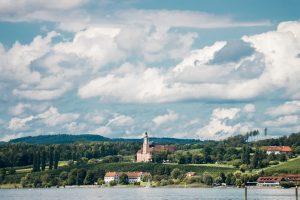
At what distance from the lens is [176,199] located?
16188cm

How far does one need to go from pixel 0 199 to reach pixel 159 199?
4286 cm

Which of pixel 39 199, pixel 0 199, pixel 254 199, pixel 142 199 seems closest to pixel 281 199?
pixel 254 199

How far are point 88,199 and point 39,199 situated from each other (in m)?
11.8

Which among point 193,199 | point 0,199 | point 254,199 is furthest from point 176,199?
point 0,199

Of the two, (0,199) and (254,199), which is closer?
(254,199)

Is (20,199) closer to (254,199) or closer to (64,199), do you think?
(64,199)

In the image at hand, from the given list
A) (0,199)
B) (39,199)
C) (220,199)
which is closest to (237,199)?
(220,199)

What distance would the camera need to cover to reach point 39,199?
6895 inches

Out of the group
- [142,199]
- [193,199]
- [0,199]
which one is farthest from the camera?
[0,199]

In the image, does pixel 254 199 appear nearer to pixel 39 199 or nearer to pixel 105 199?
pixel 105 199

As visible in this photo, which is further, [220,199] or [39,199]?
[39,199]

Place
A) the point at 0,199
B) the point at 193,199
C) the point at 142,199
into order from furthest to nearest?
the point at 0,199
the point at 142,199
the point at 193,199

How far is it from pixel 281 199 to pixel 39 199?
185 ft

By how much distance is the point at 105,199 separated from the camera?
17025cm
